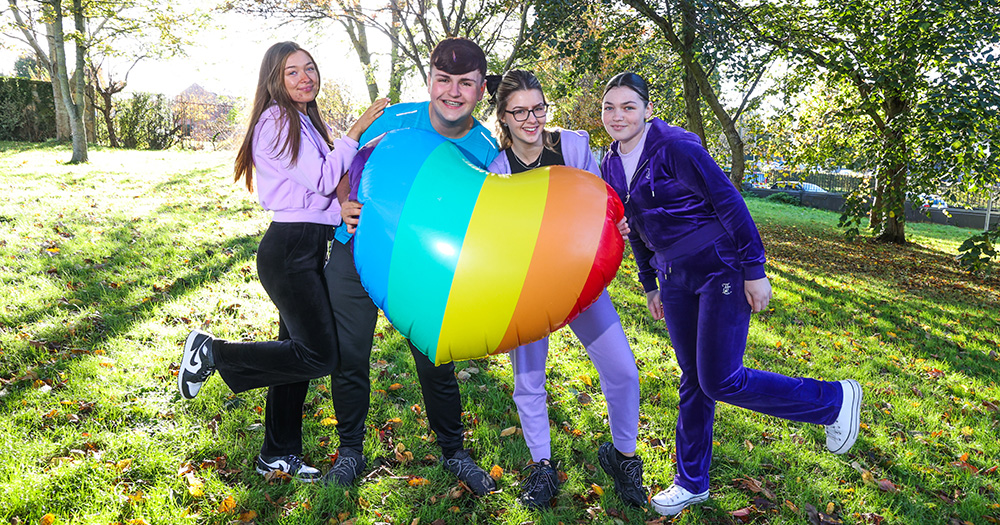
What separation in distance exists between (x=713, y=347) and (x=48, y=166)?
14.9m

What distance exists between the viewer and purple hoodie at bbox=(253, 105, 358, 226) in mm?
2467

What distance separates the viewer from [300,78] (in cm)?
262

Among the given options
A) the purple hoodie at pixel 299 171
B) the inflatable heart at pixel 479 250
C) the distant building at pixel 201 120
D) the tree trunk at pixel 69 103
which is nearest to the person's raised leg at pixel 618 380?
the inflatable heart at pixel 479 250

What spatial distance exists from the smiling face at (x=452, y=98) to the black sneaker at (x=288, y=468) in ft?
6.08

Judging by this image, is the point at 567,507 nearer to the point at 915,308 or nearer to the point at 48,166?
the point at 915,308

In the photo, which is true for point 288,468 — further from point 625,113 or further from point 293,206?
point 625,113

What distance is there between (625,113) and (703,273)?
0.81 meters

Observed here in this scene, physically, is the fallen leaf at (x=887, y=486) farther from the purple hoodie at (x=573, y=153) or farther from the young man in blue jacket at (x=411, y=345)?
the purple hoodie at (x=573, y=153)

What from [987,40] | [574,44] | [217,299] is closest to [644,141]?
[217,299]

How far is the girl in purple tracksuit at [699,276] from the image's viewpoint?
2.39 m

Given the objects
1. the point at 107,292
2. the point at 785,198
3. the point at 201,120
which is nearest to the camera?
the point at 107,292

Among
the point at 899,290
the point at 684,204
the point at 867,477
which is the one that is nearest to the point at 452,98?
the point at 684,204

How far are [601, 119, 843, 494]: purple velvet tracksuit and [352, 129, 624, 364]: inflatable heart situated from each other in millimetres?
449

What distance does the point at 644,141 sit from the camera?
2.58m
